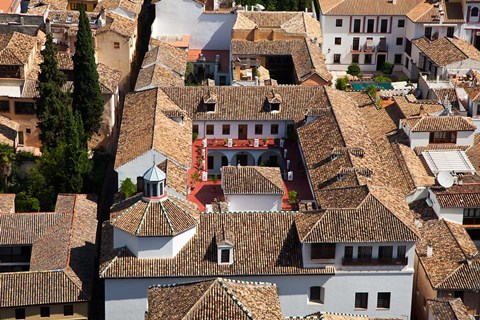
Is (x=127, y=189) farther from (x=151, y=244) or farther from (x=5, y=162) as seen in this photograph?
(x=5, y=162)

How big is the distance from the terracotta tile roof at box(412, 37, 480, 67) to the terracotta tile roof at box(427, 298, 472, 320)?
3574cm

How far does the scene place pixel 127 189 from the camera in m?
59.9

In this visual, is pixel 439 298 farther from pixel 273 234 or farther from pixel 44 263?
pixel 44 263

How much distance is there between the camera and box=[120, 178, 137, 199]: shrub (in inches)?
2343

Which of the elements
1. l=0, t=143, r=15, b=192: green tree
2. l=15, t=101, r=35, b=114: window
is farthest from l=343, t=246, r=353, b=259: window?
l=15, t=101, r=35, b=114: window

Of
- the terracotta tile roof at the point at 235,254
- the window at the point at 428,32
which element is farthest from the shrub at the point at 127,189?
the window at the point at 428,32

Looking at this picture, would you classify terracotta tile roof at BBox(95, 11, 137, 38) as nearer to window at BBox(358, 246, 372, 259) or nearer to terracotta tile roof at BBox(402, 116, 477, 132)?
terracotta tile roof at BBox(402, 116, 477, 132)

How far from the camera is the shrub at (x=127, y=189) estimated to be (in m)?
59.5

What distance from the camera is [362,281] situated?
5372 centimetres

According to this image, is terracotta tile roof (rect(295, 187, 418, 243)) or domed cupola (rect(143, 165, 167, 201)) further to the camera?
domed cupola (rect(143, 165, 167, 201))

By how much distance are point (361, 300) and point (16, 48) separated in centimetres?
3370

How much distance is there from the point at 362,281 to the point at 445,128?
19.1m

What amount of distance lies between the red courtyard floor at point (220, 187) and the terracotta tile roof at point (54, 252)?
6.83m

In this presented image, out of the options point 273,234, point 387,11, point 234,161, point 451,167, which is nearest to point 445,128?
point 451,167
